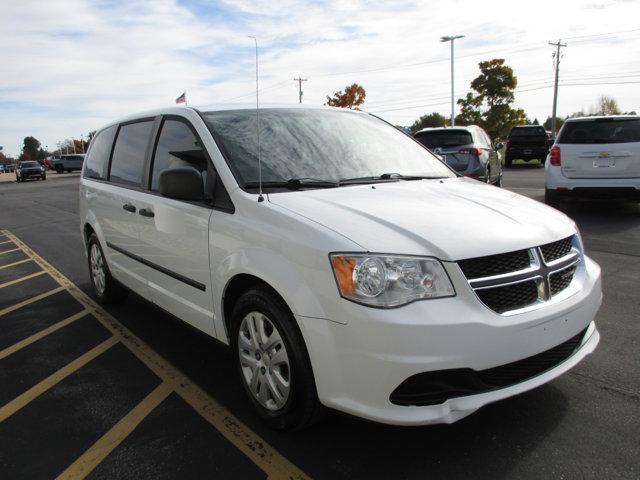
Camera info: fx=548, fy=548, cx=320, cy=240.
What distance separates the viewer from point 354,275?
237 cm

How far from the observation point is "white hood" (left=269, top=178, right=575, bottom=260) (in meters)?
2.46

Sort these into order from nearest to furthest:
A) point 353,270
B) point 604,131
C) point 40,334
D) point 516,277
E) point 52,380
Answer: point 353,270, point 516,277, point 52,380, point 40,334, point 604,131

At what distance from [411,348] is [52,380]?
8.75 feet

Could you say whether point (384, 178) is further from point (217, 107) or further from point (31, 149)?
point (31, 149)

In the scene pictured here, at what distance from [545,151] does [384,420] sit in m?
24.7

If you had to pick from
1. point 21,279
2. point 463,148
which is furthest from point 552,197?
point 21,279

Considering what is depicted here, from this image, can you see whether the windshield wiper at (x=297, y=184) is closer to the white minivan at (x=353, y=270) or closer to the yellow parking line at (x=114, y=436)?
the white minivan at (x=353, y=270)

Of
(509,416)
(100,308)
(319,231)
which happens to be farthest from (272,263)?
(100,308)

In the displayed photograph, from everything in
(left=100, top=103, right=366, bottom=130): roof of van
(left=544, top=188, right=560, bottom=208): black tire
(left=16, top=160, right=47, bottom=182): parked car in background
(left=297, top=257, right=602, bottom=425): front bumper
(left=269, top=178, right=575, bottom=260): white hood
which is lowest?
(left=16, top=160, right=47, bottom=182): parked car in background

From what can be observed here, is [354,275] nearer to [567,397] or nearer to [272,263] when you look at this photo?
[272,263]

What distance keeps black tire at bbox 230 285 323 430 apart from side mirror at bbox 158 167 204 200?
71 cm

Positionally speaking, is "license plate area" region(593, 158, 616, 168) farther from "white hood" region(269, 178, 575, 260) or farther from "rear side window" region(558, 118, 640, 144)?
"white hood" region(269, 178, 575, 260)

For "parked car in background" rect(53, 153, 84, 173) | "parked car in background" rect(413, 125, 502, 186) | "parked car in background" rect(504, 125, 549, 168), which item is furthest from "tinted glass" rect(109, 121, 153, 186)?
"parked car in background" rect(53, 153, 84, 173)

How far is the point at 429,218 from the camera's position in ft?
8.91
